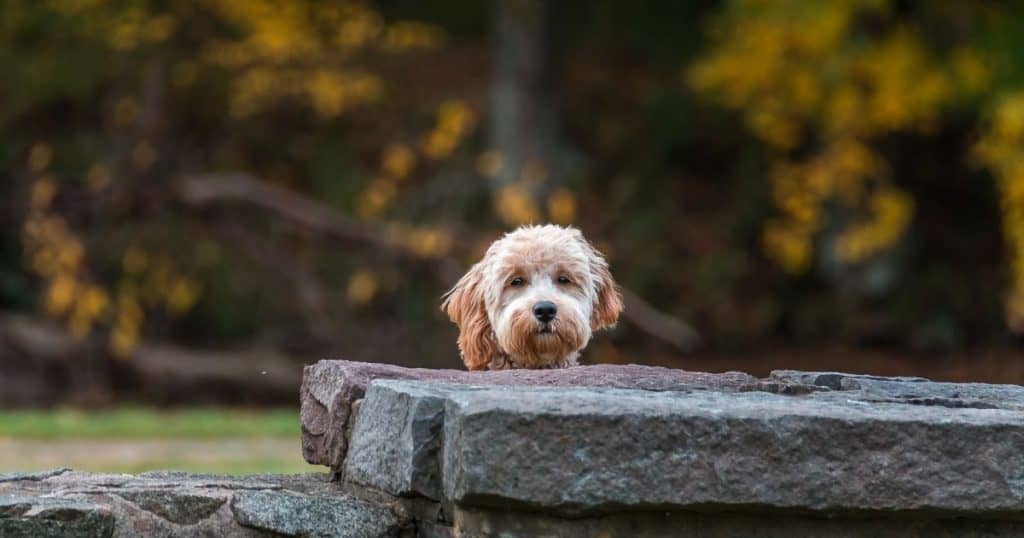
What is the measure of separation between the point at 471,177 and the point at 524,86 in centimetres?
145

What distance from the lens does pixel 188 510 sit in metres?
4.62

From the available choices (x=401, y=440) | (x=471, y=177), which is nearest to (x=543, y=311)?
(x=401, y=440)

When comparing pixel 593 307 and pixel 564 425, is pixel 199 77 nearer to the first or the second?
pixel 593 307

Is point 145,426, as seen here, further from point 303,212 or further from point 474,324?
point 474,324

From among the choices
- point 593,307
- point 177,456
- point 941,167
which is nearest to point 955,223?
point 941,167

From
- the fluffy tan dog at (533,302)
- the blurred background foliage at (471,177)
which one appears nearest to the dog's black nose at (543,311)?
the fluffy tan dog at (533,302)

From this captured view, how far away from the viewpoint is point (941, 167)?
21281 mm

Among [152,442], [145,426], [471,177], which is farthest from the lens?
[471,177]

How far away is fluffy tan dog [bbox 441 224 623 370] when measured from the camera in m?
6.20

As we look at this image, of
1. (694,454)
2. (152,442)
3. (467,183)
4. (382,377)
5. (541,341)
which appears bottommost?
(694,454)

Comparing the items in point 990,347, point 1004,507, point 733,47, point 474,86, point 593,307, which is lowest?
point 1004,507

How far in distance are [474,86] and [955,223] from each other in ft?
22.3

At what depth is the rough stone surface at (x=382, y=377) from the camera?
5020 millimetres

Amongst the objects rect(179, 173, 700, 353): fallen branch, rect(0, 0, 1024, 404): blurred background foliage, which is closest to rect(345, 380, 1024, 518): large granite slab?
rect(0, 0, 1024, 404): blurred background foliage
